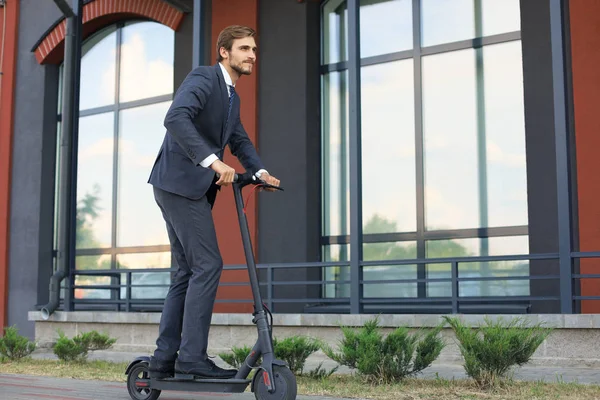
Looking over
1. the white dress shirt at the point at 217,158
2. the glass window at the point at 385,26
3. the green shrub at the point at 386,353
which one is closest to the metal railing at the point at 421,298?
the green shrub at the point at 386,353

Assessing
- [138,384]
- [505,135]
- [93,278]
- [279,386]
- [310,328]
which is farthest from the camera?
[93,278]

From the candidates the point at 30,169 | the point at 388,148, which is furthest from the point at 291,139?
the point at 30,169

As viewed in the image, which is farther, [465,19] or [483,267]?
[465,19]

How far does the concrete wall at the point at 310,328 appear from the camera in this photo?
21.7 ft

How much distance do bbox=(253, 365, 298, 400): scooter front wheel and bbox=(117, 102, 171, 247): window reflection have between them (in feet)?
27.8

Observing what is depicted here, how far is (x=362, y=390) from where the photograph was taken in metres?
A: 4.39

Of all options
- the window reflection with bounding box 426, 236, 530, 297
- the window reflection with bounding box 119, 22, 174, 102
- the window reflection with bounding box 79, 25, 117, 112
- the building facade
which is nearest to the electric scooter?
the building facade

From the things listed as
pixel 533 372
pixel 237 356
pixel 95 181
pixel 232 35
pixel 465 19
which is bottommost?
pixel 533 372

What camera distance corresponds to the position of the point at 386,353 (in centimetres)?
475

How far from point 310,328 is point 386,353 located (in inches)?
135

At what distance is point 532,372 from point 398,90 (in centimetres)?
455

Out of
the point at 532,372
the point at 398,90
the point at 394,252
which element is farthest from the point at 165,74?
the point at 532,372

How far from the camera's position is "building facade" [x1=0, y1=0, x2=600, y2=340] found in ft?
26.8

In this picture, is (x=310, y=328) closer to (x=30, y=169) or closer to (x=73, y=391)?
(x=73, y=391)
